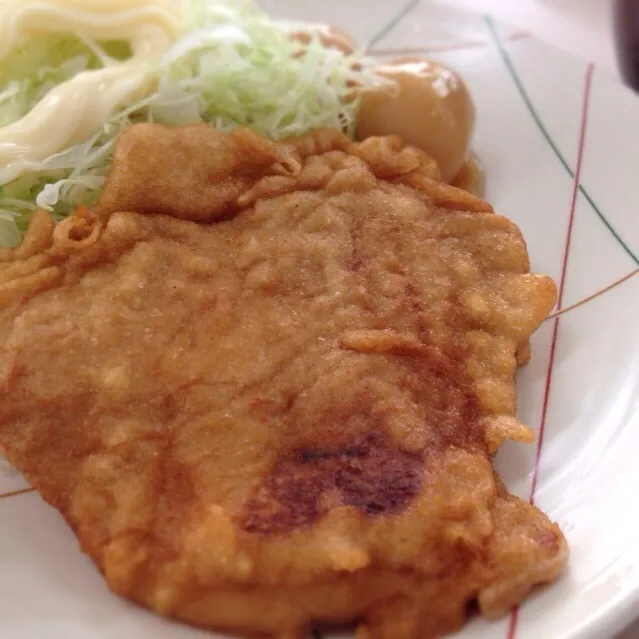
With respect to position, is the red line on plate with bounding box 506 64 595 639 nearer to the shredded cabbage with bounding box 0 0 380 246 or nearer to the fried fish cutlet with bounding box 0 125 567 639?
the fried fish cutlet with bounding box 0 125 567 639

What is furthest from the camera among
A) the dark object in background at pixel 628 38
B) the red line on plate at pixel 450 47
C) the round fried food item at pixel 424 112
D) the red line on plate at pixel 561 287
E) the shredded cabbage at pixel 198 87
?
the dark object in background at pixel 628 38

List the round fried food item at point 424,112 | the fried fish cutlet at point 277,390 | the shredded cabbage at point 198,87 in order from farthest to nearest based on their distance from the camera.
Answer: the round fried food item at point 424,112 < the shredded cabbage at point 198,87 < the fried fish cutlet at point 277,390

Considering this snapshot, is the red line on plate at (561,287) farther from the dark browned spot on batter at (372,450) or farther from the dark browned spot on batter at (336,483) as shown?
the dark browned spot on batter at (336,483)

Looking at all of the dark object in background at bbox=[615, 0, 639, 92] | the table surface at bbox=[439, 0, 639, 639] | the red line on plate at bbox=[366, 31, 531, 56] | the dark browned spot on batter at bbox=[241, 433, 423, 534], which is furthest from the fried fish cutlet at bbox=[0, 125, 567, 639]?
the table surface at bbox=[439, 0, 639, 639]

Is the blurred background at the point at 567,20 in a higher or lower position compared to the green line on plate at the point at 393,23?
higher

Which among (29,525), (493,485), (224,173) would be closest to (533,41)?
(224,173)

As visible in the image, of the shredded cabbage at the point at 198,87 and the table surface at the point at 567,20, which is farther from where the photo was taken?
the table surface at the point at 567,20

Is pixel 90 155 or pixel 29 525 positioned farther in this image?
pixel 90 155

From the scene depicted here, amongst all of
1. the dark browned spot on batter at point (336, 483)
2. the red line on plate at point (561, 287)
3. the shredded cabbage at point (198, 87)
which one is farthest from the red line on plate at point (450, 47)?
the dark browned spot on batter at point (336, 483)

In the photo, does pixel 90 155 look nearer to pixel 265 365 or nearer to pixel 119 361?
pixel 119 361
